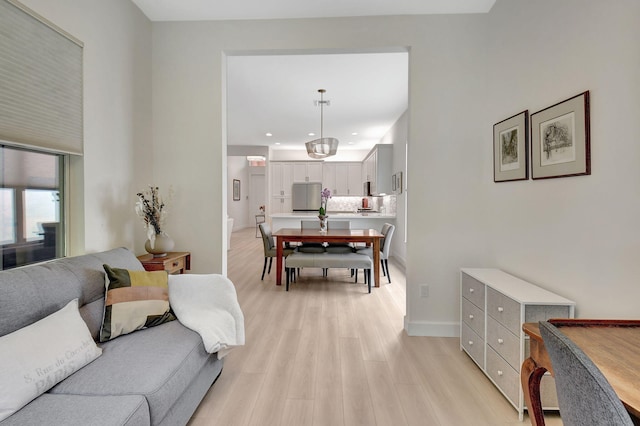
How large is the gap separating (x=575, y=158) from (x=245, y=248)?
23.2 feet

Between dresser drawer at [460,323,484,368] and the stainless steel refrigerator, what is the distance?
638cm

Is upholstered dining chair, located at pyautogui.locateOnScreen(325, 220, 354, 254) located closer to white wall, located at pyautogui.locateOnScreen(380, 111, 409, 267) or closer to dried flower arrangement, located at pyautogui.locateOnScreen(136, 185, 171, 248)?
white wall, located at pyautogui.locateOnScreen(380, 111, 409, 267)

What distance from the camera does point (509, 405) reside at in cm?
182

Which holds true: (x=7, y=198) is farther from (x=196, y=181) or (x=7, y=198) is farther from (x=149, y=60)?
(x=149, y=60)

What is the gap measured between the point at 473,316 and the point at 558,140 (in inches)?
53.2

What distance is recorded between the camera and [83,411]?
1086 millimetres

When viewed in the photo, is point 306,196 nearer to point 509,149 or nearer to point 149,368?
point 509,149

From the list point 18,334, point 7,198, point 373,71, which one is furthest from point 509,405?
point 373,71

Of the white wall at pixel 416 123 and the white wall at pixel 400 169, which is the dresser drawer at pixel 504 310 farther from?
the white wall at pixel 400 169

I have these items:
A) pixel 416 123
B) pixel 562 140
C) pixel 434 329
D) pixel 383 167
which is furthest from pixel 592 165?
pixel 383 167

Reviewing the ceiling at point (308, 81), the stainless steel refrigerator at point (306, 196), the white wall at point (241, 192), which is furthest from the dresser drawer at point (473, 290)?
the white wall at point (241, 192)

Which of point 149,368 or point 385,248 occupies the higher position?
point 385,248

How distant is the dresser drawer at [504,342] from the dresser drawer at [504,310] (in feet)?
0.13

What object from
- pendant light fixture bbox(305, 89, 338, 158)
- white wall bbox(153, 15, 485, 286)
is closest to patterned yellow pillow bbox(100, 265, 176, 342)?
white wall bbox(153, 15, 485, 286)
